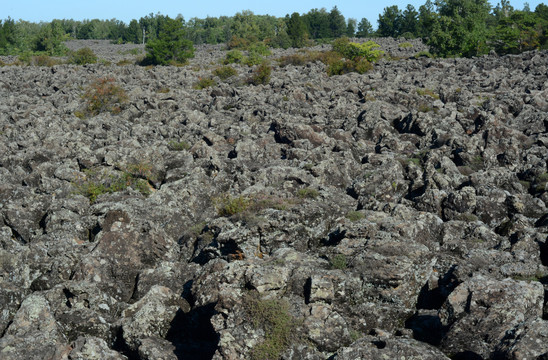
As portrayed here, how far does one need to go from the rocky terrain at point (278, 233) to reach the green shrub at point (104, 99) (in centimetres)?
299

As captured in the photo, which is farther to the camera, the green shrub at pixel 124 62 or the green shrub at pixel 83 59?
the green shrub at pixel 83 59

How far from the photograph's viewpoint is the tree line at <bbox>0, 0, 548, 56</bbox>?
64125 millimetres

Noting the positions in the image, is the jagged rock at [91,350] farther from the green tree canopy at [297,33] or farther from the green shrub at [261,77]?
the green tree canopy at [297,33]

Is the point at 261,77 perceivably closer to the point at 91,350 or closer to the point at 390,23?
the point at 91,350

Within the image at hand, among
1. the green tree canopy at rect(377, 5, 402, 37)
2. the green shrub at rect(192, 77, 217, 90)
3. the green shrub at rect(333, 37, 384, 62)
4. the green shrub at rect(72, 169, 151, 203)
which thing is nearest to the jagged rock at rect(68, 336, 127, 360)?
the green shrub at rect(72, 169, 151, 203)

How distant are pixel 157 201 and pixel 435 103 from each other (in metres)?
22.7

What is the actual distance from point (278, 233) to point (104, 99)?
27710 mm

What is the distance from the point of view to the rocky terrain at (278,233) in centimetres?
1152

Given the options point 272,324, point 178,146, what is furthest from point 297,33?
point 272,324

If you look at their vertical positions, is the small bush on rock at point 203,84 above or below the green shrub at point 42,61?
below

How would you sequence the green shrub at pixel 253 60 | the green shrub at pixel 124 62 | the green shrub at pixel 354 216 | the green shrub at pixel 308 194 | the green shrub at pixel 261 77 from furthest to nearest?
the green shrub at pixel 124 62 → the green shrub at pixel 253 60 → the green shrub at pixel 261 77 → the green shrub at pixel 308 194 → the green shrub at pixel 354 216

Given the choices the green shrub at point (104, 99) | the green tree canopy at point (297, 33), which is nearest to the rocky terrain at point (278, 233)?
the green shrub at point (104, 99)

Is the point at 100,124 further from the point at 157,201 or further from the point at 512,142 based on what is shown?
the point at 512,142

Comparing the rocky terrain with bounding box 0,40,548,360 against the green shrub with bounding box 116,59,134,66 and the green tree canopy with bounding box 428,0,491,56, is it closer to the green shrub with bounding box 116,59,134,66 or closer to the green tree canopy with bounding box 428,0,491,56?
the green tree canopy with bounding box 428,0,491,56
